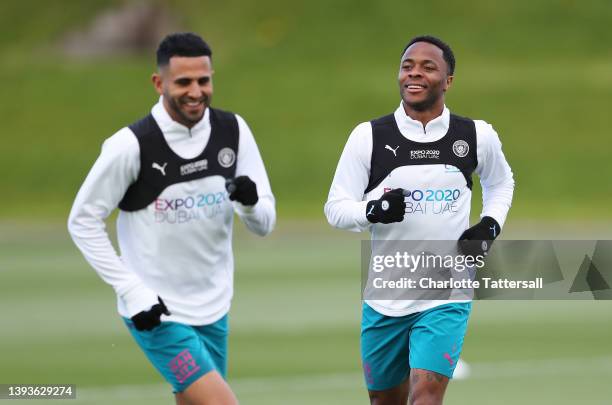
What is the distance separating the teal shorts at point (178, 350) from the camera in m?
7.80

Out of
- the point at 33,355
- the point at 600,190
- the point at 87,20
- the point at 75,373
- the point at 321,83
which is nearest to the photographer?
the point at 75,373

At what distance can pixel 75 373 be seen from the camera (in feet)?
43.3

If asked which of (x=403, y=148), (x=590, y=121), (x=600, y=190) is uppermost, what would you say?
(x=590, y=121)

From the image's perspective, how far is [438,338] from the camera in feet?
26.2

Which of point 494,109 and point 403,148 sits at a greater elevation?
point 494,109

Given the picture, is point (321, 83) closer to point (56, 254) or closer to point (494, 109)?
point (494, 109)

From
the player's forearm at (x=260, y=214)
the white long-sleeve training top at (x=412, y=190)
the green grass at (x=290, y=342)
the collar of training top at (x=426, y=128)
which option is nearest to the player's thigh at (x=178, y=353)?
the player's forearm at (x=260, y=214)

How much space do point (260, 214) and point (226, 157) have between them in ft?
1.34

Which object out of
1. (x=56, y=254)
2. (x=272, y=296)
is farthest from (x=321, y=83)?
(x=272, y=296)

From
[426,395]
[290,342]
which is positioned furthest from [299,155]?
[426,395]

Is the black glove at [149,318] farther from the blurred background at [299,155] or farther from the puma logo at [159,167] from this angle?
the blurred background at [299,155]

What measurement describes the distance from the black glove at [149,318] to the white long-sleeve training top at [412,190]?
1.23 m

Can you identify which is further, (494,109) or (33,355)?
(494,109)

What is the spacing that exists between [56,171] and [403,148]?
98.8 feet
